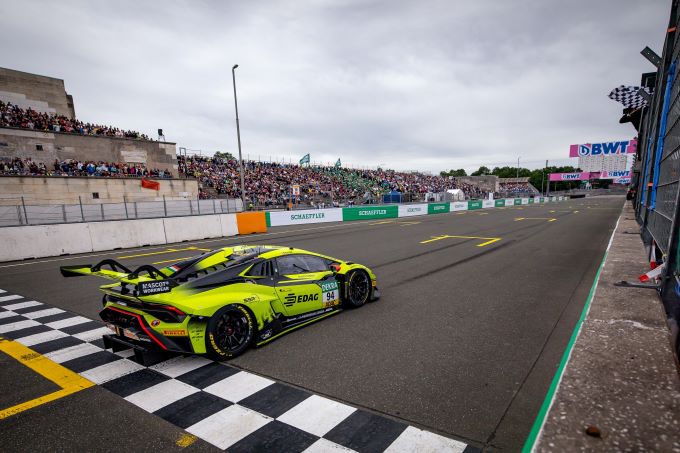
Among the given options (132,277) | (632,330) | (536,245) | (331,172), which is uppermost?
(331,172)

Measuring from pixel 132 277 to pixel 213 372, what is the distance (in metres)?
1.69

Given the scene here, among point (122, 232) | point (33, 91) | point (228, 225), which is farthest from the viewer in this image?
point (33, 91)

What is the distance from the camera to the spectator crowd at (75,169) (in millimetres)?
21578

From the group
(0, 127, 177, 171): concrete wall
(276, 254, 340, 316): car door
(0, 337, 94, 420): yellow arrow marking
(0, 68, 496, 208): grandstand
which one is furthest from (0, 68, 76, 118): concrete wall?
(276, 254, 340, 316): car door

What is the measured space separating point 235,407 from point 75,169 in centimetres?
2856

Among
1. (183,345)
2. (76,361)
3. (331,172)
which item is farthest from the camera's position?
(331,172)

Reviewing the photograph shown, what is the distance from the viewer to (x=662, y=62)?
9.45 metres

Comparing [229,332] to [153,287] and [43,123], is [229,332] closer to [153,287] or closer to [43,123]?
[153,287]

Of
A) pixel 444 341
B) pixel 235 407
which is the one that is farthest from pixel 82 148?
pixel 444 341

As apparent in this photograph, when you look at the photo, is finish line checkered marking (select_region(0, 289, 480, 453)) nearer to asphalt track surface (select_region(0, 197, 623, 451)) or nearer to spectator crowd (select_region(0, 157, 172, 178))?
asphalt track surface (select_region(0, 197, 623, 451))

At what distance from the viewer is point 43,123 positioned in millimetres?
24797

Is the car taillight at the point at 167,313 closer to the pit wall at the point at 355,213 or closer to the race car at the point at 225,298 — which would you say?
the race car at the point at 225,298

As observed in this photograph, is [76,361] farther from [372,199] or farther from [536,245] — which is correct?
[372,199]

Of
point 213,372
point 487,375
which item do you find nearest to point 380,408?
point 487,375
